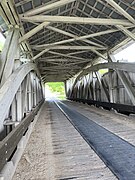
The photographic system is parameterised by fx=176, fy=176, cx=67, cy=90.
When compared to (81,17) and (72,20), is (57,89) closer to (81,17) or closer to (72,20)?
(81,17)

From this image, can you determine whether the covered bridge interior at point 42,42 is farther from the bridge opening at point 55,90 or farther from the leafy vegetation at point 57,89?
the leafy vegetation at point 57,89

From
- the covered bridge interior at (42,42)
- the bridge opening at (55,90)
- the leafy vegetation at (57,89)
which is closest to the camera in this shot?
the covered bridge interior at (42,42)

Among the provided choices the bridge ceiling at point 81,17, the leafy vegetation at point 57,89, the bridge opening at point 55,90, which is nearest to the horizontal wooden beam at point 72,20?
the bridge ceiling at point 81,17

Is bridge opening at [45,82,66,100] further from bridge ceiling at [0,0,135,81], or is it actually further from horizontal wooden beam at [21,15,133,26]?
horizontal wooden beam at [21,15,133,26]

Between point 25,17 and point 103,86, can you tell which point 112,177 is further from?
point 103,86

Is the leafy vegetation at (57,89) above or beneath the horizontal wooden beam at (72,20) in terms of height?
beneath

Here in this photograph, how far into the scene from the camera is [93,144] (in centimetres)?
312

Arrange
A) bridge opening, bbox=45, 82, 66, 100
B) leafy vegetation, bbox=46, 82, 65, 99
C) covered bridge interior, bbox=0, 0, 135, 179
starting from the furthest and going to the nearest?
leafy vegetation, bbox=46, 82, 65, 99 < bridge opening, bbox=45, 82, 66, 100 < covered bridge interior, bbox=0, 0, 135, 179

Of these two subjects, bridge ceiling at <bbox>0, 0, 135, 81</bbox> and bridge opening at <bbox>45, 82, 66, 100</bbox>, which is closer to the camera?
bridge ceiling at <bbox>0, 0, 135, 81</bbox>

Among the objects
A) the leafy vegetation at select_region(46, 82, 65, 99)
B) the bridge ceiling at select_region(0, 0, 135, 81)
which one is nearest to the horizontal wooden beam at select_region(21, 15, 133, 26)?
the bridge ceiling at select_region(0, 0, 135, 81)

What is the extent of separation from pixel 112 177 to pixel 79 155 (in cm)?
78

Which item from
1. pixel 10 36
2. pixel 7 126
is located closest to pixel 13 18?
pixel 10 36

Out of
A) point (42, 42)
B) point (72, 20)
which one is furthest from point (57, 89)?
point (72, 20)

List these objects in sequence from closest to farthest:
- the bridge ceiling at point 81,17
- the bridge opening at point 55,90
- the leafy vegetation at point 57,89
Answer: the bridge ceiling at point 81,17 → the bridge opening at point 55,90 → the leafy vegetation at point 57,89
